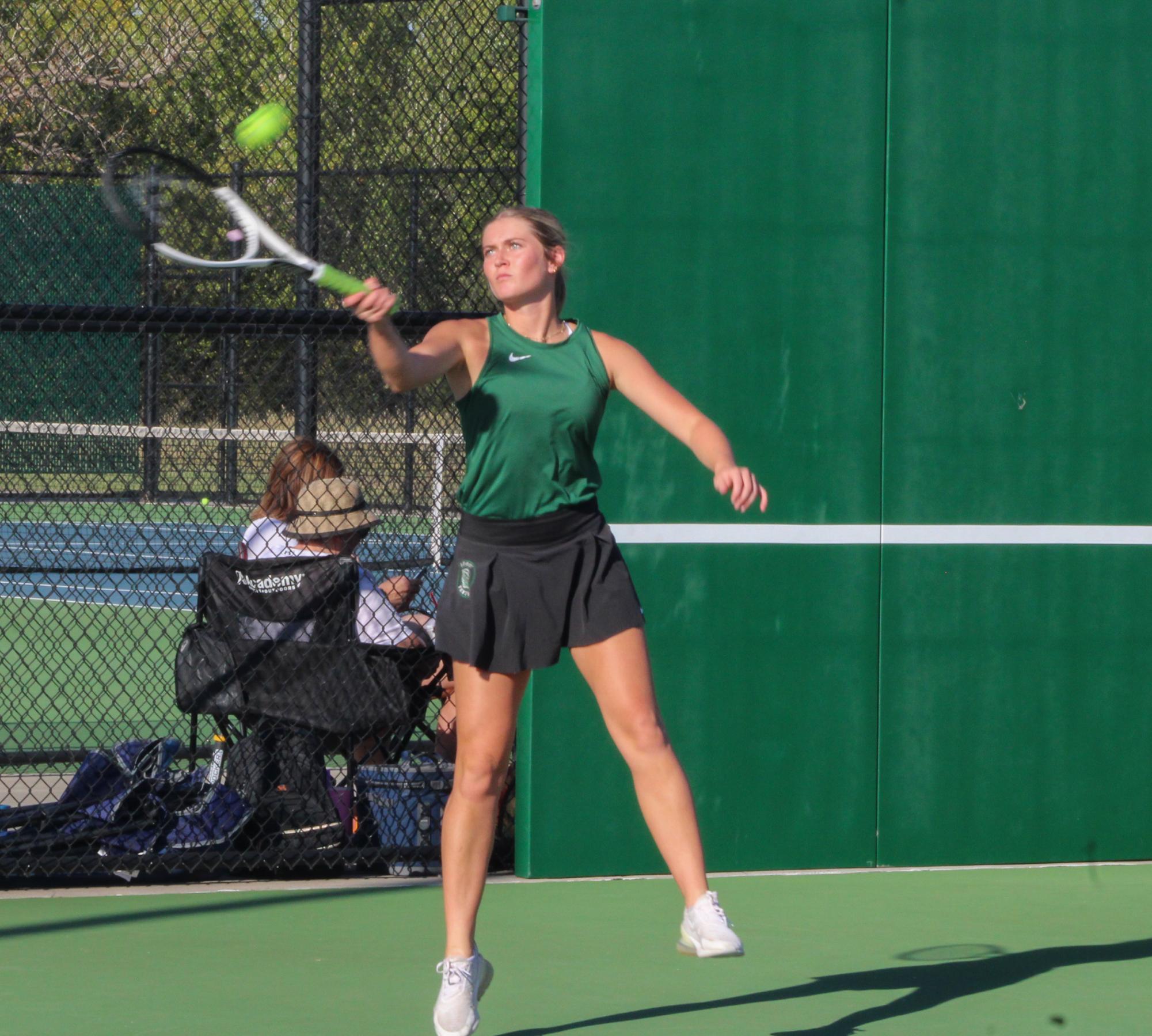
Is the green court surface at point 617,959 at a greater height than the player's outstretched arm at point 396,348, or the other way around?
the player's outstretched arm at point 396,348

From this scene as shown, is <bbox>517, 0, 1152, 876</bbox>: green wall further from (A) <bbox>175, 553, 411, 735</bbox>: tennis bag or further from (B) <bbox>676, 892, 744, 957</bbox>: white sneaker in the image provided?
(B) <bbox>676, 892, 744, 957</bbox>: white sneaker

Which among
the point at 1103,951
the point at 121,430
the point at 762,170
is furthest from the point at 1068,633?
the point at 121,430

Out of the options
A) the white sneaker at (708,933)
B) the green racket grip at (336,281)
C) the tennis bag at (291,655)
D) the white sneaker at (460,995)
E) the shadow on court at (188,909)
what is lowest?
the shadow on court at (188,909)

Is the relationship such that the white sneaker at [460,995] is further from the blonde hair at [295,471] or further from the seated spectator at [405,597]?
the blonde hair at [295,471]

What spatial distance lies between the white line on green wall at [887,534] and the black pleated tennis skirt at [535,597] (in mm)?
1543

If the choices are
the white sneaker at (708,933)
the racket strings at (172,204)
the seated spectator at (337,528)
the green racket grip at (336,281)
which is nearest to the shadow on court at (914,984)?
the white sneaker at (708,933)

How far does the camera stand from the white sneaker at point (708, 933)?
3.71m

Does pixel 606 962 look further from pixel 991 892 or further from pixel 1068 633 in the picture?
pixel 1068 633

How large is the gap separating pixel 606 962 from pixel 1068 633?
2.01 m

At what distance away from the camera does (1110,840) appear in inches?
225

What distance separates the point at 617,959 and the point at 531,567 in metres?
1.24

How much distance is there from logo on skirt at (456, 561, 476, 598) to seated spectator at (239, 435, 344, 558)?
1965 mm

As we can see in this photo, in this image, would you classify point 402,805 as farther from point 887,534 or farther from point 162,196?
point 162,196

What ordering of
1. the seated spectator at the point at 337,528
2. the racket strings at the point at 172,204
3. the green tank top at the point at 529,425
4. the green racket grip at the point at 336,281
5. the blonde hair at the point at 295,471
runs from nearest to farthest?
1. the green racket grip at the point at 336,281
2. the green tank top at the point at 529,425
3. the racket strings at the point at 172,204
4. the seated spectator at the point at 337,528
5. the blonde hair at the point at 295,471
